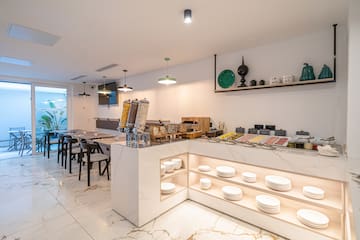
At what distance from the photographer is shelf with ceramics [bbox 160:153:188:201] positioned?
2433 mm

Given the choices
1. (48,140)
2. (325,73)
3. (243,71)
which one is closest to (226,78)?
(243,71)

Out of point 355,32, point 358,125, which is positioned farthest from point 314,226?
point 355,32

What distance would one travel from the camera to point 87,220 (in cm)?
220

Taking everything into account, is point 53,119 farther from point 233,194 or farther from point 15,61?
point 233,194

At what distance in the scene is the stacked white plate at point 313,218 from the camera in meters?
1.71

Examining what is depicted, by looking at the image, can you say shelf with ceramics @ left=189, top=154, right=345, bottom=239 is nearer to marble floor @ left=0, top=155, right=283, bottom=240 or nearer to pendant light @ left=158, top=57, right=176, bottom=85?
marble floor @ left=0, top=155, right=283, bottom=240

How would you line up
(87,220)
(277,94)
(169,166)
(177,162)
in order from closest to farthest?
1. (87,220)
2. (169,166)
3. (177,162)
4. (277,94)

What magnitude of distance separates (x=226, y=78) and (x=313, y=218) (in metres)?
2.44

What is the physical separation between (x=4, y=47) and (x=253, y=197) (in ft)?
15.4

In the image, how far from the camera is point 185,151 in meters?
2.64

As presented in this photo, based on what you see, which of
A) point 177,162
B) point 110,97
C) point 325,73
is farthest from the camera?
point 110,97

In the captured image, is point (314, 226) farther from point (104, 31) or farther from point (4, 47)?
point (4, 47)

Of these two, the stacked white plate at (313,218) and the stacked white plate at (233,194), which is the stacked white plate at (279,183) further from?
the stacked white plate at (233,194)

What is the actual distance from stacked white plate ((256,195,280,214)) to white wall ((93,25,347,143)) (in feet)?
3.78
